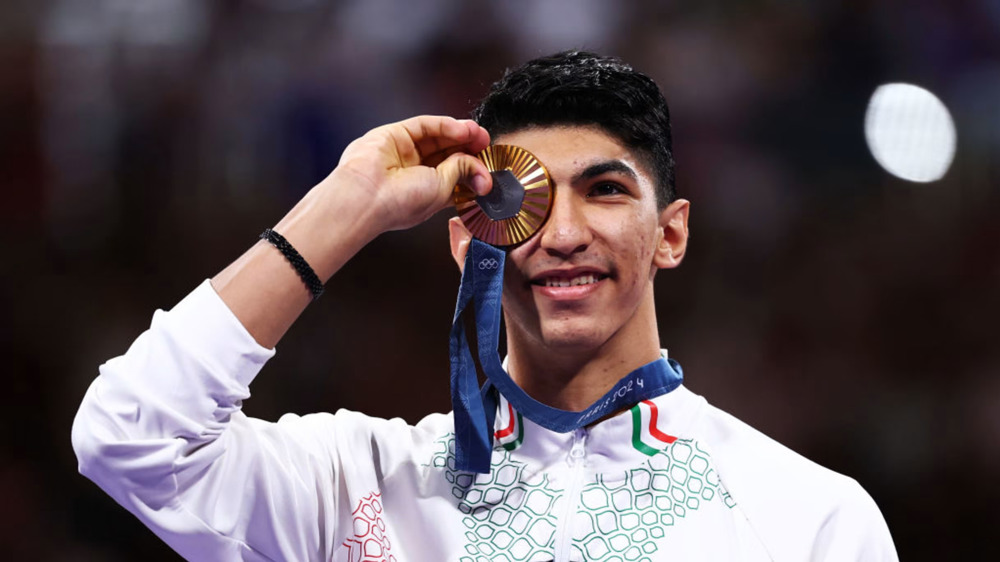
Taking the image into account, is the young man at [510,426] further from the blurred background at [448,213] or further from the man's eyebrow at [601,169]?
the blurred background at [448,213]

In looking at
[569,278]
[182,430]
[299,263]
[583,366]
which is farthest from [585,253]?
[182,430]

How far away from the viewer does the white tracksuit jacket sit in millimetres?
1920

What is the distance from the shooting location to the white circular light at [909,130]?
15.3ft

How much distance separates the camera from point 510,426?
2.52 metres

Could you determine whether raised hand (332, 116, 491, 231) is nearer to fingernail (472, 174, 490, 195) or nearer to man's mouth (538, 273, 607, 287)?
fingernail (472, 174, 490, 195)

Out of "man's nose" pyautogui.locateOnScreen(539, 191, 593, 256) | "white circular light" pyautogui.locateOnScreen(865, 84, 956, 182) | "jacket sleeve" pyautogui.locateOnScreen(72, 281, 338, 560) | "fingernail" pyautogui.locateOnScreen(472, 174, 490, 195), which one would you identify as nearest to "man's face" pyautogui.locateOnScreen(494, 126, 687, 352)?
"man's nose" pyautogui.locateOnScreen(539, 191, 593, 256)

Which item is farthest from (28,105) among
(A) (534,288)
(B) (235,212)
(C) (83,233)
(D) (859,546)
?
(D) (859,546)

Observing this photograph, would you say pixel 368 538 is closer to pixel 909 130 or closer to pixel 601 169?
pixel 601 169

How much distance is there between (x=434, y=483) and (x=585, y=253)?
0.62m

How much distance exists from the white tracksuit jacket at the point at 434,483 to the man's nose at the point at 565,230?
1.35 feet

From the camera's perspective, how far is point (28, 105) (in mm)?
4445

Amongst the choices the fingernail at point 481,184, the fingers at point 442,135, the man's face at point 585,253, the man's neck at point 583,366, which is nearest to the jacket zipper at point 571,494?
the man's neck at point 583,366

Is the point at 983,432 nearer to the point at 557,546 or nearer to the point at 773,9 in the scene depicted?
the point at 773,9

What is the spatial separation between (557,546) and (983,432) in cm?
283
